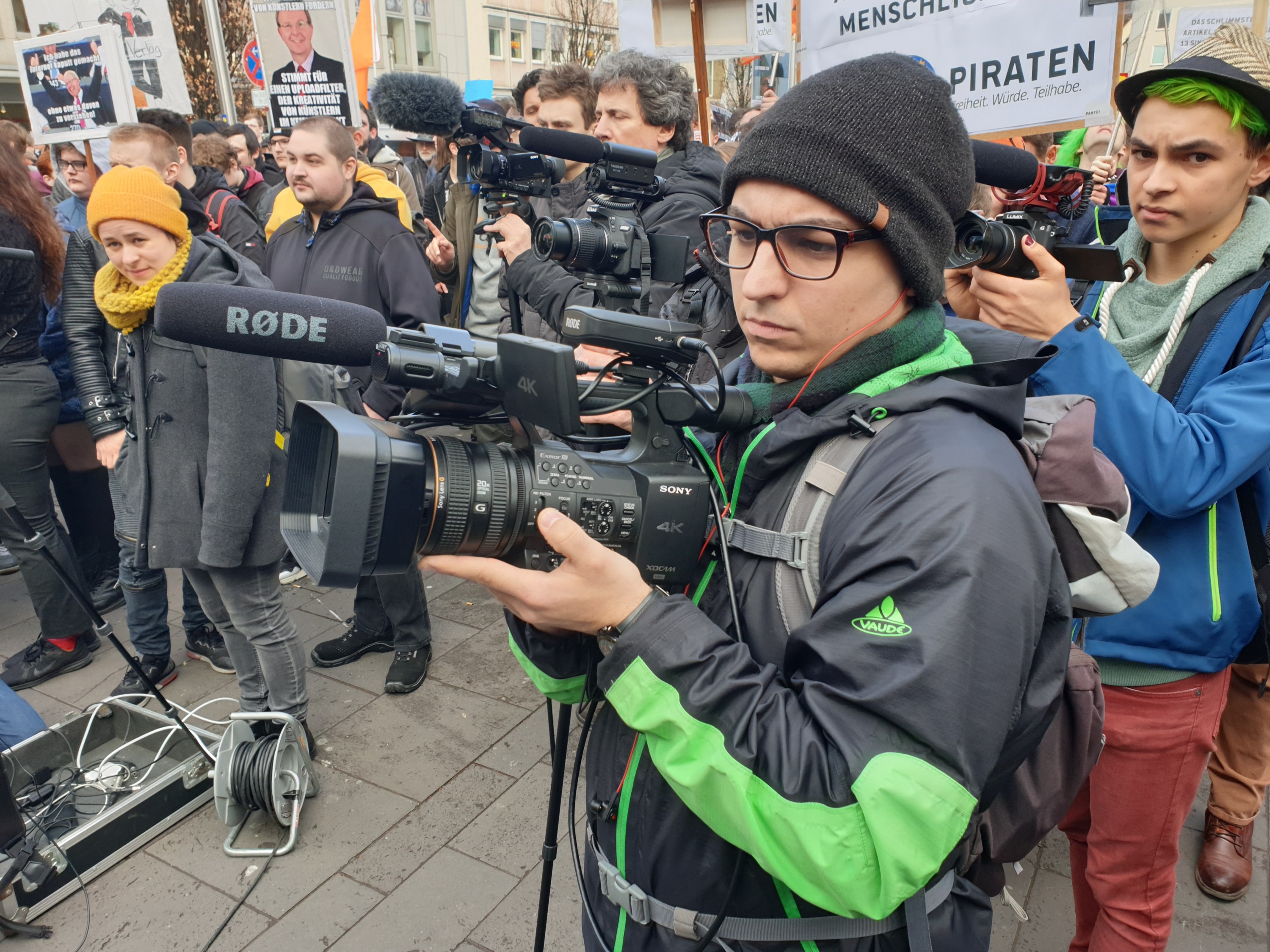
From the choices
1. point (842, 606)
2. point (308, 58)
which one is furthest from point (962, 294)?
point (308, 58)

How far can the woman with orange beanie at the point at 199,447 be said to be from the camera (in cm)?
286

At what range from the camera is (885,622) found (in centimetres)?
91

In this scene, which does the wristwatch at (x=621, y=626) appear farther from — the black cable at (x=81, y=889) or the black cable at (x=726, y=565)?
the black cable at (x=81, y=889)

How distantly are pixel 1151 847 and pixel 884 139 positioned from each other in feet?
5.67

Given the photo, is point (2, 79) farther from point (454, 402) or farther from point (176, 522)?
point (454, 402)

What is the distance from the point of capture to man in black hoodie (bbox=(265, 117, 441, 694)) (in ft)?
12.1

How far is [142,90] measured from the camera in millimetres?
7512

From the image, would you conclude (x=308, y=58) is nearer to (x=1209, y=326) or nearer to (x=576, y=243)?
(x=576, y=243)

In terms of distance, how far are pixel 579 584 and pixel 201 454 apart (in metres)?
2.52

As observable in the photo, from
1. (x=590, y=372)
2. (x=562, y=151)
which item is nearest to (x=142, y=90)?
(x=562, y=151)

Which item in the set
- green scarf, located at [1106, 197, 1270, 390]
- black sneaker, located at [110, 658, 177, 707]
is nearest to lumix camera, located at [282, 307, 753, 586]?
green scarf, located at [1106, 197, 1270, 390]

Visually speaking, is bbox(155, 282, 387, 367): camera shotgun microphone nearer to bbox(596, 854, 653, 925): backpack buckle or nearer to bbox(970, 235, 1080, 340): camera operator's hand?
bbox(596, 854, 653, 925): backpack buckle

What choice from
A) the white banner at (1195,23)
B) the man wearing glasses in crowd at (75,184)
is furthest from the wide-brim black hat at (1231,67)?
the man wearing glasses in crowd at (75,184)

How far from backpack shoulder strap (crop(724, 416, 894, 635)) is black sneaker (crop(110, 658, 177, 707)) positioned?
3.37m
